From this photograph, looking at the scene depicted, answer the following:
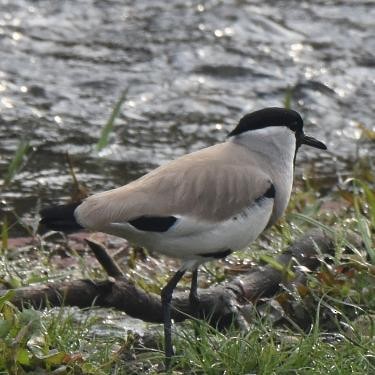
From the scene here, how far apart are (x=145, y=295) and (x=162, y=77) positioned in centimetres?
367

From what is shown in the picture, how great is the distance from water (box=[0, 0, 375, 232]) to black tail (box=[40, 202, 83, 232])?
1922 millimetres

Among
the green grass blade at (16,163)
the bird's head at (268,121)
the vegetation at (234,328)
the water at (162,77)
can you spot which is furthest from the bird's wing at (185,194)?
the water at (162,77)

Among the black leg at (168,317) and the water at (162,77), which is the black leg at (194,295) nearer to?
the black leg at (168,317)

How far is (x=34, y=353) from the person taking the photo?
3742 millimetres

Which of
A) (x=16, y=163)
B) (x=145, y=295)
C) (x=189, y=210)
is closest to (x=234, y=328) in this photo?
(x=145, y=295)

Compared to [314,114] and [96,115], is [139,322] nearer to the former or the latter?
[96,115]

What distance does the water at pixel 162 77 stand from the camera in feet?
22.3

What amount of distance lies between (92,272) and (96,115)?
7.74 feet

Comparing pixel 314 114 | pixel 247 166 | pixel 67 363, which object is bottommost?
pixel 314 114

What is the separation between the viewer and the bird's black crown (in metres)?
4.51

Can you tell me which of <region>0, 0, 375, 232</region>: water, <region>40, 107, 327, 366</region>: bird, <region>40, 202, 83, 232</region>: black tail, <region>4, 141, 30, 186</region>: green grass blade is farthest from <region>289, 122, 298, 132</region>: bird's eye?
<region>0, 0, 375, 232</region>: water

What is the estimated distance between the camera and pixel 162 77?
7.78 meters

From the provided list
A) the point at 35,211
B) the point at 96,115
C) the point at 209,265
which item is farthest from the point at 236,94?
the point at 209,265

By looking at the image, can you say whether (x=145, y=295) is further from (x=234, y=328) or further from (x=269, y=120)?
(x=269, y=120)
